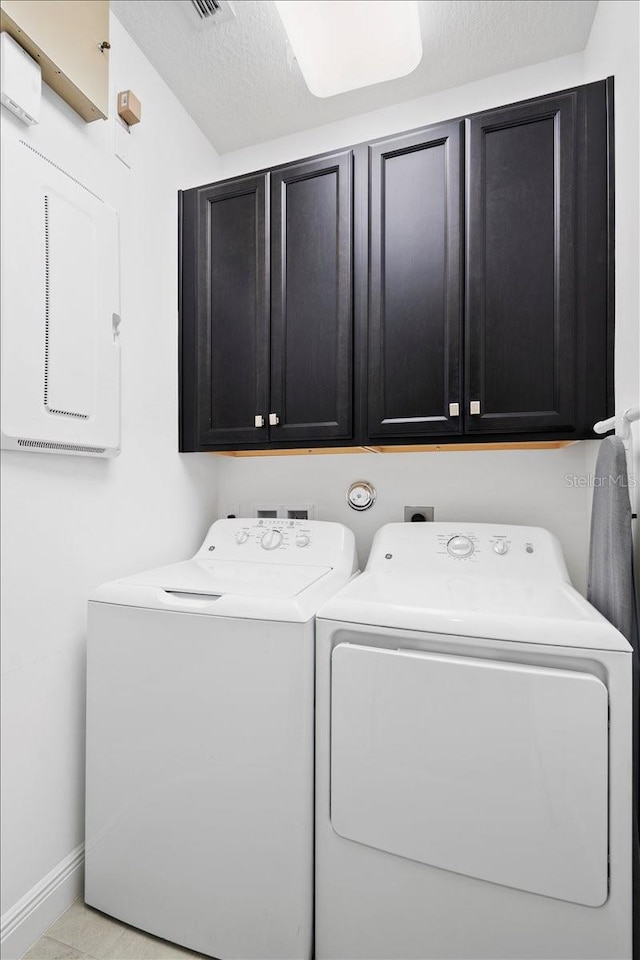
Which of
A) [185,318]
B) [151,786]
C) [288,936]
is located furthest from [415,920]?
[185,318]

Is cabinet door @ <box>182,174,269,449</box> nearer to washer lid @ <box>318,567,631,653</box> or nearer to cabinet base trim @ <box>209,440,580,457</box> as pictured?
cabinet base trim @ <box>209,440,580,457</box>

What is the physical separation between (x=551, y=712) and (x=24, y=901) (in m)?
1.38

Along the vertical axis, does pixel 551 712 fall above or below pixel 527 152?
below

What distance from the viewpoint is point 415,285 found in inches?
60.6

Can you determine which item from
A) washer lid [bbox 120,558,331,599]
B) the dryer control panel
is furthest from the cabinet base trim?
washer lid [bbox 120,558,331,599]

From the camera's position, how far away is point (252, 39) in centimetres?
162

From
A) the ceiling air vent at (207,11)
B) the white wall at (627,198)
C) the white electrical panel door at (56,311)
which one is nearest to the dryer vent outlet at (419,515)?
the white wall at (627,198)

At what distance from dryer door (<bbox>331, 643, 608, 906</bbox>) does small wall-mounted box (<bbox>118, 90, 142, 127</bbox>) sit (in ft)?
5.97

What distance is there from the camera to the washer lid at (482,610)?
97 cm

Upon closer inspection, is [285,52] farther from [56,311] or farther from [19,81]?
[56,311]

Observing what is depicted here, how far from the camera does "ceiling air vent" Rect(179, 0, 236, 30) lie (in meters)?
1.48

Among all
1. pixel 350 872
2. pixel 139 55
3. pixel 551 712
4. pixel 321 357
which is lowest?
pixel 350 872

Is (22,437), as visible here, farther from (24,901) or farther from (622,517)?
(622,517)

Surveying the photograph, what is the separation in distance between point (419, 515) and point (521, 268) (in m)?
0.92
